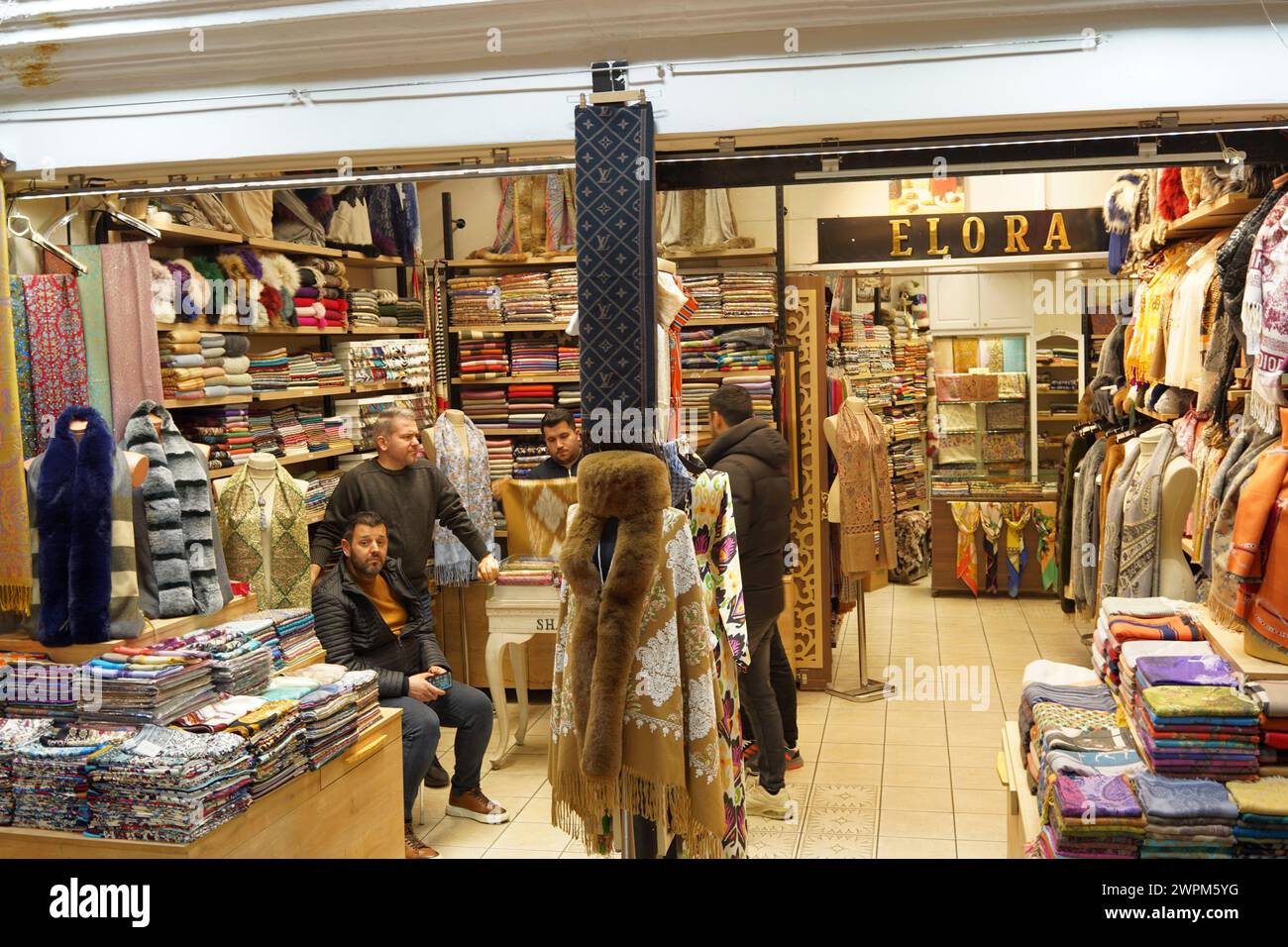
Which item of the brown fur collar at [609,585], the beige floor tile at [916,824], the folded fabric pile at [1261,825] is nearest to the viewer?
the folded fabric pile at [1261,825]

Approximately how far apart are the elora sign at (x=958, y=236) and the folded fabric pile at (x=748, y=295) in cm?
51

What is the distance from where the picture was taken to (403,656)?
5055mm

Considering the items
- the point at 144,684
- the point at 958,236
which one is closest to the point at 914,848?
the point at 144,684

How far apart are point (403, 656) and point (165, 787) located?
1715 millimetres

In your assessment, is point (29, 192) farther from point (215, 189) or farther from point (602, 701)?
point (602, 701)

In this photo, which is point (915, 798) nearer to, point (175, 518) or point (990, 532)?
point (175, 518)

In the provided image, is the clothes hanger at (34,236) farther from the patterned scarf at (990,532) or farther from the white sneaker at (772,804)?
the patterned scarf at (990,532)

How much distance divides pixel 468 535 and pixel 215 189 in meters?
2.16

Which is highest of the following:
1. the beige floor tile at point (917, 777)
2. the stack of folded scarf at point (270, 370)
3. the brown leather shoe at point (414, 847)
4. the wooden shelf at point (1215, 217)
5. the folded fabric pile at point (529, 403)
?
the wooden shelf at point (1215, 217)

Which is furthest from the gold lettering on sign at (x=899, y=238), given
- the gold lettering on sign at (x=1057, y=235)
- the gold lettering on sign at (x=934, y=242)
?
the gold lettering on sign at (x=1057, y=235)

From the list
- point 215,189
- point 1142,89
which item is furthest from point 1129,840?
point 215,189

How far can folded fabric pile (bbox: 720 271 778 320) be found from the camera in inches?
281

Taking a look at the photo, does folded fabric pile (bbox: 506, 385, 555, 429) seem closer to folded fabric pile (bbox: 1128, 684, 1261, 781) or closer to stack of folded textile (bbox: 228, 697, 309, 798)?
stack of folded textile (bbox: 228, 697, 309, 798)

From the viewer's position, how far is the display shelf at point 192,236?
555 cm
